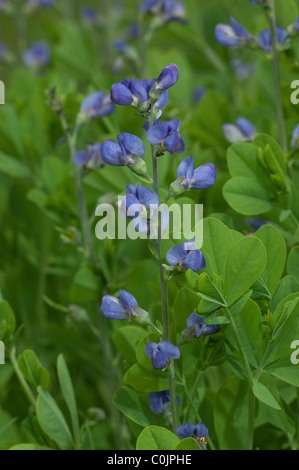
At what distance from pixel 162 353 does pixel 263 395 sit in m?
0.09

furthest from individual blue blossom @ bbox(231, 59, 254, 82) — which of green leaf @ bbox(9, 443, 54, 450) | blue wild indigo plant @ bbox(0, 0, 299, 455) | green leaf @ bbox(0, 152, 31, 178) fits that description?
green leaf @ bbox(9, 443, 54, 450)

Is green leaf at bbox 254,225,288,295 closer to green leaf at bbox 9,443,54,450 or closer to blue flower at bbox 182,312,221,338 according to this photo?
blue flower at bbox 182,312,221,338

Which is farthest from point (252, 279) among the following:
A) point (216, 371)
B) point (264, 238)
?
point (216, 371)

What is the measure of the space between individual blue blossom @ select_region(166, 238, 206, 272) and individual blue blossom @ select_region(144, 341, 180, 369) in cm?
6

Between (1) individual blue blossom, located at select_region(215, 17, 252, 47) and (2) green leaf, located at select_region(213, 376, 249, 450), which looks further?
(1) individual blue blossom, located at select_region(215, 17, 252, 47)

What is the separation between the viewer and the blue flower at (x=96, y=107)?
75 centimetres

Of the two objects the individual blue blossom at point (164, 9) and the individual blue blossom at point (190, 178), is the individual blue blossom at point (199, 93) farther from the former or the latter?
the individual blue blossom at point (190, 178)

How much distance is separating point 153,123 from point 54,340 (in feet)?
1.40

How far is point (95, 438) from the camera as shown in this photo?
2.59ft

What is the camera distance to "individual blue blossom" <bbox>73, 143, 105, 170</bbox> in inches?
28.3

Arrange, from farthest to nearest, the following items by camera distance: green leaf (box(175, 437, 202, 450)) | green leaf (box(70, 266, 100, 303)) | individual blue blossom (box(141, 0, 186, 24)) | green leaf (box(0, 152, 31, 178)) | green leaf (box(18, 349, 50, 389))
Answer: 1. individual blue blossom (box(141, 0, 186, 24))
2. green leaf (box(0, 152, 31, 178))
3. green leaf (box(70, 266, 100, 303))
4. green leaf (box(18, 349, 50, 389))
5. green leaf (box(175, 437, 202, 450))

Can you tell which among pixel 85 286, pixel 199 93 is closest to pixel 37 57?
pixel 199 93

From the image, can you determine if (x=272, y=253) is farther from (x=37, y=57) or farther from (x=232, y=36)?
(x=37, y=57)
